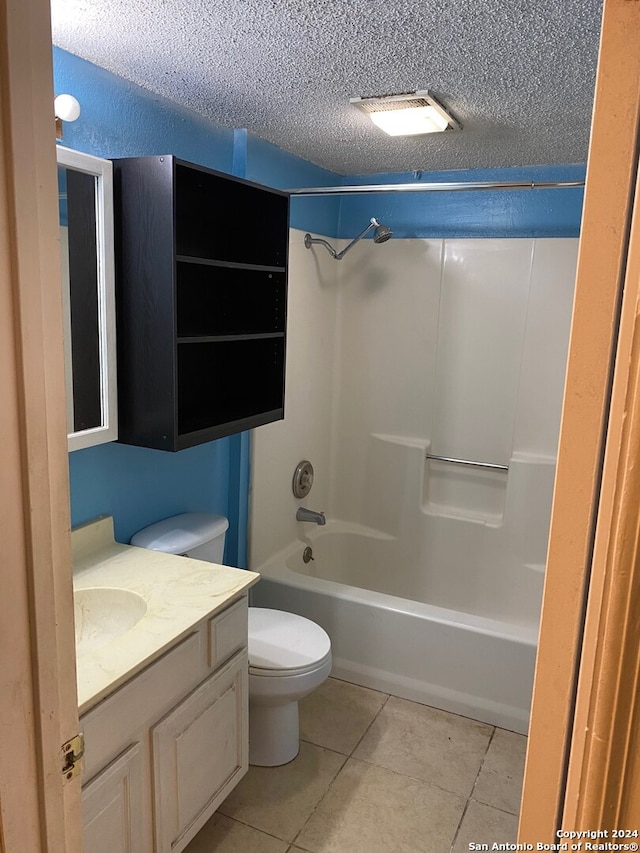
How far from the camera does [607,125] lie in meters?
0.55

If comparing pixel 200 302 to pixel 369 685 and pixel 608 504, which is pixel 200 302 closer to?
pixel 369 685

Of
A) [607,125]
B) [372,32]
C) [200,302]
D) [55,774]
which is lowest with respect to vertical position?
[55,774]

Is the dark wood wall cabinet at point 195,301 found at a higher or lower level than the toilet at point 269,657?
higher

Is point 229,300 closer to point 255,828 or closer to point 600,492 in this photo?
point 255,828

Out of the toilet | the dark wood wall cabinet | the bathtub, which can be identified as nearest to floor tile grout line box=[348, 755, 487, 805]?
the toilet

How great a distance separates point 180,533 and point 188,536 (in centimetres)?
3

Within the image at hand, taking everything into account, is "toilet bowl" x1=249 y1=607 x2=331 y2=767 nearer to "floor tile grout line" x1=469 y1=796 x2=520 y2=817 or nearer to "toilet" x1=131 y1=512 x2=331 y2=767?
"toilet" x1=131 y1=512 x2=331 y2=767

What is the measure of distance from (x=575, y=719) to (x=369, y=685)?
2.32 meters

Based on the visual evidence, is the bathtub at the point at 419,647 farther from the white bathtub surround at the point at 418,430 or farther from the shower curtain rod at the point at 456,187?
the shower curtain rod at the point at 456,187

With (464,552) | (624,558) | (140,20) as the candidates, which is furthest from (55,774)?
(464,552)

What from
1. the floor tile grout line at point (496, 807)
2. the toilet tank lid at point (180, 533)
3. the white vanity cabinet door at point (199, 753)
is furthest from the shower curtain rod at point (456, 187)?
the floor tile grout line at point (496, 807)

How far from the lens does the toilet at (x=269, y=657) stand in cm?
216

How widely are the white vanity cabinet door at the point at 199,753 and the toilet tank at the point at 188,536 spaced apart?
0.44m

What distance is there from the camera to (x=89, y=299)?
1892 millimetres
